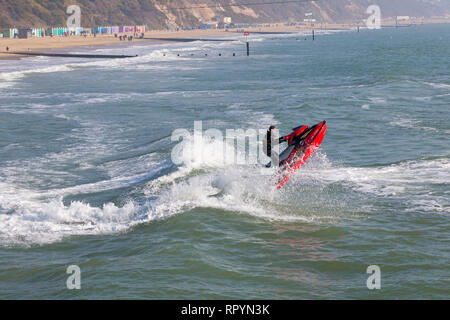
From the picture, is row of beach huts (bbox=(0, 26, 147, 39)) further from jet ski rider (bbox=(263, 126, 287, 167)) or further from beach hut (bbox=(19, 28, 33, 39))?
jet ski rider (bbox=(263, 126, 287, 167))

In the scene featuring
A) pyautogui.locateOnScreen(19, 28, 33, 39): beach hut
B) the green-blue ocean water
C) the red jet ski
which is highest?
pyautogui.locateOnScreen(19, 28, 33, 39): beach hut

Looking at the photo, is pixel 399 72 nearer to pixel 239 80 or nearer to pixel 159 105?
pixel 239 80

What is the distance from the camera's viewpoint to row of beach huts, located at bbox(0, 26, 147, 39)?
108 m

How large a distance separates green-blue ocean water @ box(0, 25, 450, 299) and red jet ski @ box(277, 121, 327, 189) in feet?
2.14

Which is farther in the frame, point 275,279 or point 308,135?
point 308,135

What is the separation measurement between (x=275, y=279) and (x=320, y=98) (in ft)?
93.2

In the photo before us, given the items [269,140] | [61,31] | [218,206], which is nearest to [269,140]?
[269,140]

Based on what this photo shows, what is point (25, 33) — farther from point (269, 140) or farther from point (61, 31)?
point (269, 140)

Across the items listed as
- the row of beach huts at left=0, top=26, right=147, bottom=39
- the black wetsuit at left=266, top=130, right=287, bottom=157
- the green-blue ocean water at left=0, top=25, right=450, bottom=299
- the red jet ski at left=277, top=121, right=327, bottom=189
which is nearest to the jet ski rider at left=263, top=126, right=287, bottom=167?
the black wetsuit at left=266, top=130, right=287, bottom=157

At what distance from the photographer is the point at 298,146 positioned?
16734mm

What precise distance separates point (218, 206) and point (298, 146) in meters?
2.90

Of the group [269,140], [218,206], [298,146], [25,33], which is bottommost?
[218,206]

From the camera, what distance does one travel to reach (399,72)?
53875 mm
